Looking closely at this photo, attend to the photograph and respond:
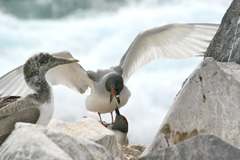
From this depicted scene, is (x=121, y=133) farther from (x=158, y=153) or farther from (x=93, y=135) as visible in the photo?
(x=158, y=153)

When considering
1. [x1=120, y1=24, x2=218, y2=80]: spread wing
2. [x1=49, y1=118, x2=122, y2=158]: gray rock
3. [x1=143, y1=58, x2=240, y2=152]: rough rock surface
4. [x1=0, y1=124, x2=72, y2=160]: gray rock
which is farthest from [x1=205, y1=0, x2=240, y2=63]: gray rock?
[x1=120, y1=24, x2=218, y2=80]: spread wing

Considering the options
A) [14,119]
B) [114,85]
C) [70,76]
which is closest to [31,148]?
[14,119]

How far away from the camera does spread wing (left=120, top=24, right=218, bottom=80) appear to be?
1353 cm

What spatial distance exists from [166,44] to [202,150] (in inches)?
360

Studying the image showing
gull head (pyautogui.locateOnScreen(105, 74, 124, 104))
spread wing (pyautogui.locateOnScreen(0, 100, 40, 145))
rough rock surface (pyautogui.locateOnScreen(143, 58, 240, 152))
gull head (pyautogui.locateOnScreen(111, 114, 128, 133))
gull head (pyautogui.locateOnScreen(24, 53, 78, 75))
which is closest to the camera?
rough rock surface (pyautogui.locateOnScreen(143, 58, 240, 152))

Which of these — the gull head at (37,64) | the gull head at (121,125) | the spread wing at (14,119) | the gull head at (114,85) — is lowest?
the gull head at (114,85)

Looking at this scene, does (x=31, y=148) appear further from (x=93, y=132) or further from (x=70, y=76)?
(x=70, y=76)

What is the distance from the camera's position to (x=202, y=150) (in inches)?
211

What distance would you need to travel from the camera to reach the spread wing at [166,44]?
1353cm

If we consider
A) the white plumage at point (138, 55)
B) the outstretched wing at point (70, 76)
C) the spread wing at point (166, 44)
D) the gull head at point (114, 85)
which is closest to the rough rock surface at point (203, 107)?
the white plumage at point (138, 55)

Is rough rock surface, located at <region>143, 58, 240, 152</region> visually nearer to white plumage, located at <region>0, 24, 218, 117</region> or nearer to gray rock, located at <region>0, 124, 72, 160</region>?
gray rock, located at <region>0, 124, 72, 160</region>

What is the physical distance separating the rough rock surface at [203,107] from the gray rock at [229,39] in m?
0.83

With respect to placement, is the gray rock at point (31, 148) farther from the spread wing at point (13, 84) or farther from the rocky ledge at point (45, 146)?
the spread wing at point (13, 84)

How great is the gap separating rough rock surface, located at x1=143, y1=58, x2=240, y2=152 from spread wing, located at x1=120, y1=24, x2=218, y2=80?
22.9ft
